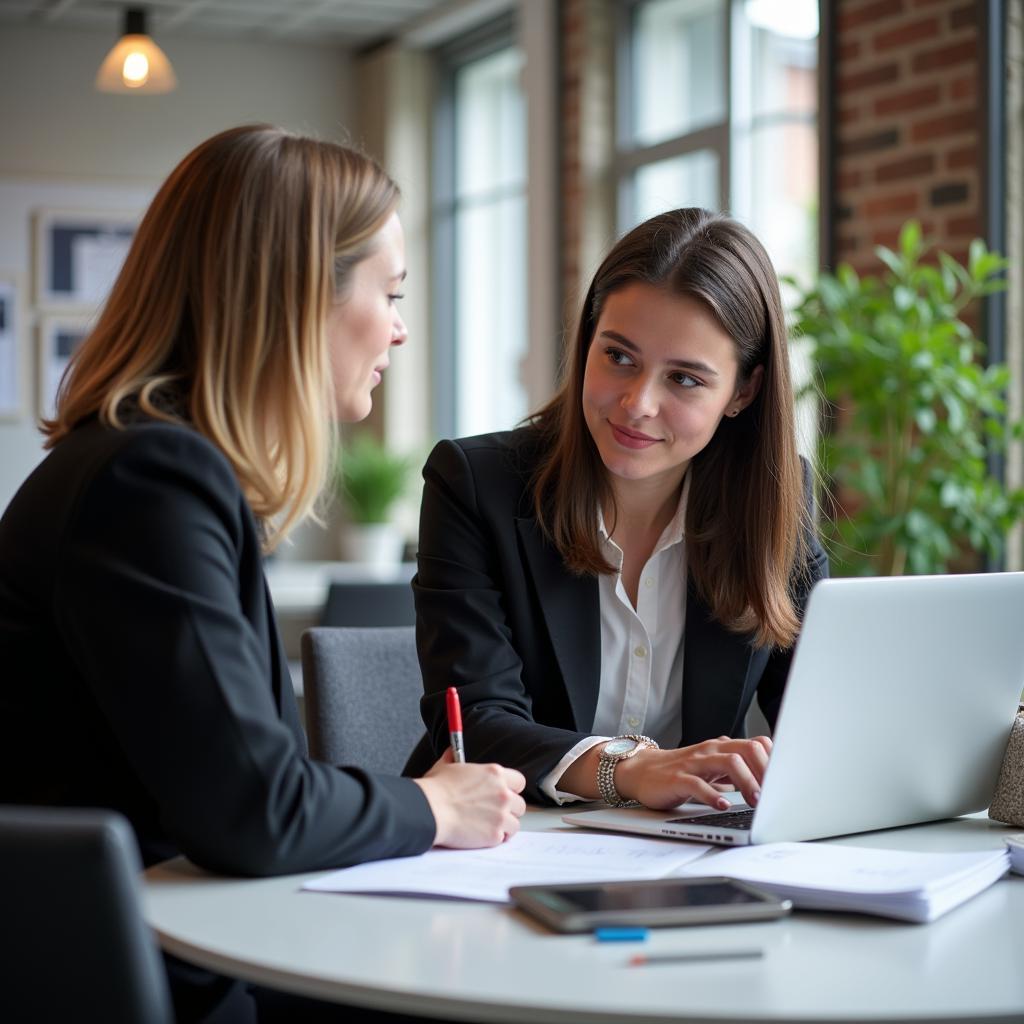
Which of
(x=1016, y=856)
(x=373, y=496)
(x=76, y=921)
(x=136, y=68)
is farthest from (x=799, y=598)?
(x=373, y=496)

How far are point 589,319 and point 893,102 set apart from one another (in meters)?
2.43

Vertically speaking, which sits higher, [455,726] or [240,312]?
[240,312]

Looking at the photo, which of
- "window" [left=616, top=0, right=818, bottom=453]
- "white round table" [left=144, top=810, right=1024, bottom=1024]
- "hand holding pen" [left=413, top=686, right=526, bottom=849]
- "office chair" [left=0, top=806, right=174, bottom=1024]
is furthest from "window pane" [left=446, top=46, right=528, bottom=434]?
"office chair" [left=0, top=806, right=174, bottom=1024]

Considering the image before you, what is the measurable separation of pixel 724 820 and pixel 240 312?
2.25ft

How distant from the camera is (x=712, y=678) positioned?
1898 mm

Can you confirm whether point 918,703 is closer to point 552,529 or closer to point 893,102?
point 552,529

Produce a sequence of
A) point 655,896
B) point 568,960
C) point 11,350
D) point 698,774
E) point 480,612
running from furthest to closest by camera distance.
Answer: point 11,350, point 480,612, point 698,774, point 655,896, point 568,960

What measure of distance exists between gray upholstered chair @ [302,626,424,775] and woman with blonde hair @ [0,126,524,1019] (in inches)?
23.8

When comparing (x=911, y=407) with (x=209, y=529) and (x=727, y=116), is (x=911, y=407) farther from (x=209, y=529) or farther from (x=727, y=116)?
(x=209, y=529)

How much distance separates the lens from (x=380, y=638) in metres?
Result: 2.09

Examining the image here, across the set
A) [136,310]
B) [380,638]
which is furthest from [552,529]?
[136,310]

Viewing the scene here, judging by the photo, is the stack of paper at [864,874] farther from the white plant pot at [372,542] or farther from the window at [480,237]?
the white plant pot at [372,542]

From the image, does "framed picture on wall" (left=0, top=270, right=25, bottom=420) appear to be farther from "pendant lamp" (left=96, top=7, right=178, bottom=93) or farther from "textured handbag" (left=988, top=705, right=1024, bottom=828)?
"textured handbag" (left=988, top=705, right=1024, bottom=828)

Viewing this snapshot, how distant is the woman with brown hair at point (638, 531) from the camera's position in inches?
73.2
